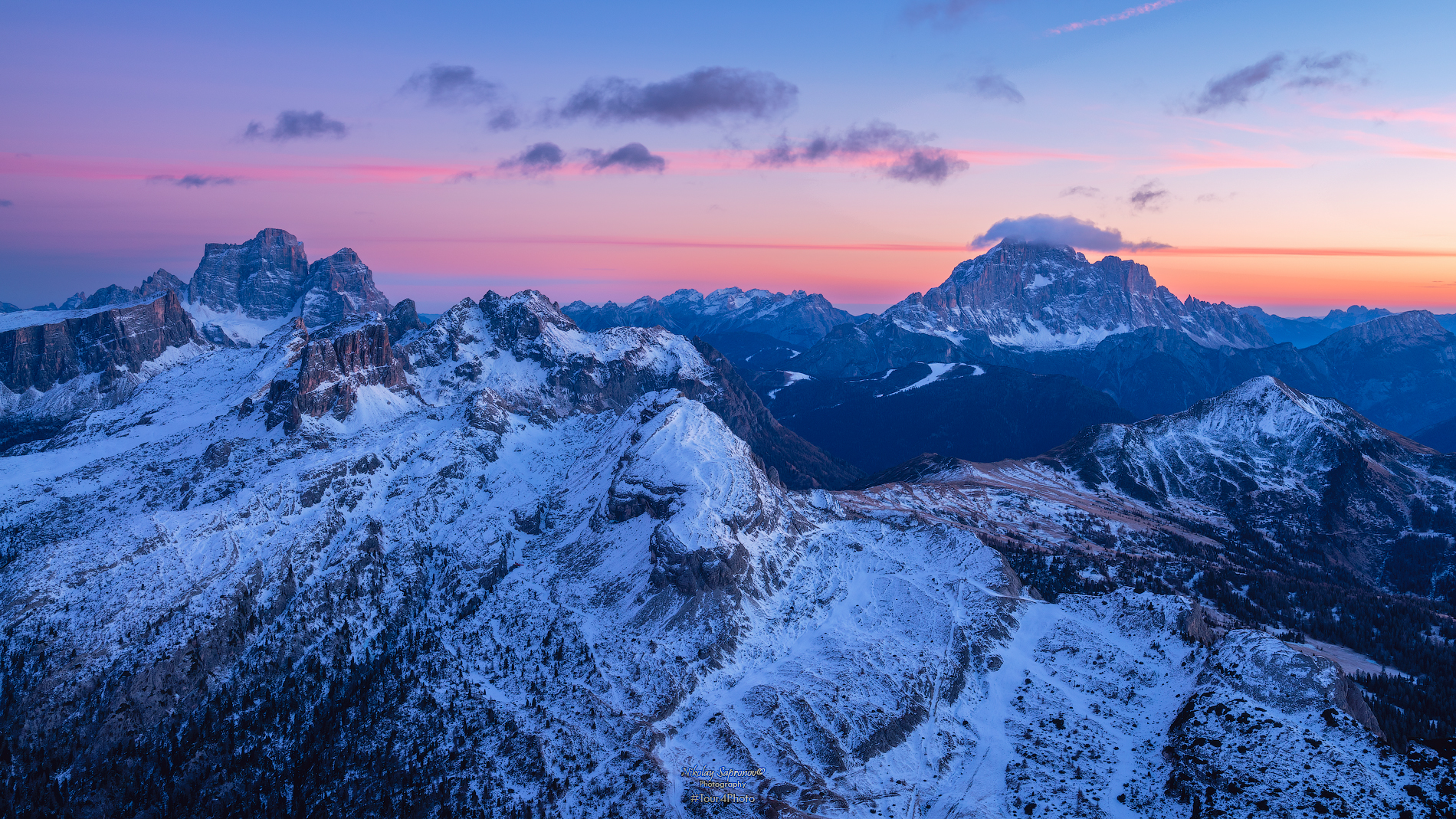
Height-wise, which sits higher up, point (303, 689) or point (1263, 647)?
point (1263, 647)

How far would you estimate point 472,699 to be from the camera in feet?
520

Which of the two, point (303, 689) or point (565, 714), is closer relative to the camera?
point (565, 714)

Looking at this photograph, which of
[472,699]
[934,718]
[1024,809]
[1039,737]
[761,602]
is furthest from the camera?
[761,602]

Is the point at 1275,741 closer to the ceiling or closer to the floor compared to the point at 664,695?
closer to the ceiling

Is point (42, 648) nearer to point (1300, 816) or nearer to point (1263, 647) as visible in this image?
point (1300, 816)

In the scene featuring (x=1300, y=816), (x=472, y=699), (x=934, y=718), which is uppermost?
(x=1300, y=816)

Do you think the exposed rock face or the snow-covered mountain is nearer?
the exposed rock face

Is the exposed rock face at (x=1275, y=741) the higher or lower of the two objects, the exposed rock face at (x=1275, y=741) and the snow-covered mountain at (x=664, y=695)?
the higher

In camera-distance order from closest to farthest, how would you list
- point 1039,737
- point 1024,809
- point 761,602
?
point 1024,809 → point 1039,737 → point 761,602

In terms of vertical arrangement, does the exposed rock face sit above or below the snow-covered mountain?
above

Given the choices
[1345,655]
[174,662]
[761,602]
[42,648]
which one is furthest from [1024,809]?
[42,648]

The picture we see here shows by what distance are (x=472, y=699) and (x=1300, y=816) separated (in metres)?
137

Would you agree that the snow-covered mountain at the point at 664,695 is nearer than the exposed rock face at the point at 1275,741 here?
No

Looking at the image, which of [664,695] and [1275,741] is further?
[664,695]
